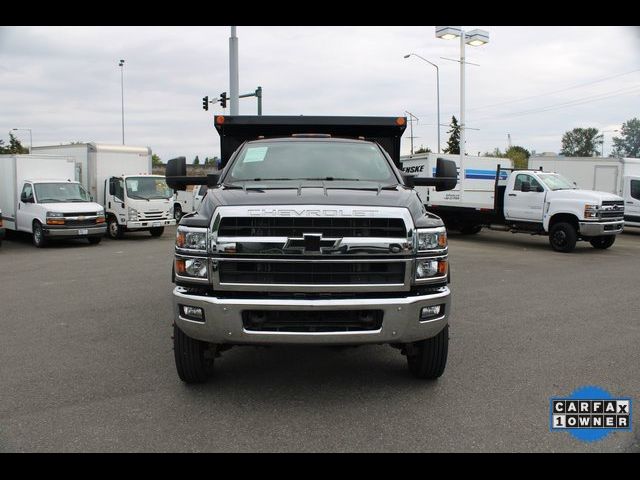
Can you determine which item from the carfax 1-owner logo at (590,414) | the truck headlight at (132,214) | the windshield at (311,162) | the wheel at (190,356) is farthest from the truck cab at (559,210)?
the wheel at (190,356)

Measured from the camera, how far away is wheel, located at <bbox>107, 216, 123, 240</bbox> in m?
18.8

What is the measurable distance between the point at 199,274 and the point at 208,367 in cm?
98

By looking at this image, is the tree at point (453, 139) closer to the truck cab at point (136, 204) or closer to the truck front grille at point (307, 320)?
the truck cab at point (136, 204)

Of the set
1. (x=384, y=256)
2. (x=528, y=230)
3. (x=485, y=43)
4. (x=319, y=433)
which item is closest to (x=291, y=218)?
(x=384, y=256)

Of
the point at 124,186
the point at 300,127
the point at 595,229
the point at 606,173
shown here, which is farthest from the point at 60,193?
the point at 606,173

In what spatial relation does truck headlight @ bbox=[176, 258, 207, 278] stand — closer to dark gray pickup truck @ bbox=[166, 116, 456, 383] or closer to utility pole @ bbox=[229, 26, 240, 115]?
dark gray pickup truck @ bbox=[166, 116, 456, 383]

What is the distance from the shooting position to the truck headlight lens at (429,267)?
420 centimetres

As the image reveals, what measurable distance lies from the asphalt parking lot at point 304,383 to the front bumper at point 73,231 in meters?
7.40

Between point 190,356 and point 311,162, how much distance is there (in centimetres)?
218

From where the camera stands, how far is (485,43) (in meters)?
21.2

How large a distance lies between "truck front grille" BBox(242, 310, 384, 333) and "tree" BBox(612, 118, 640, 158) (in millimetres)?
109404
